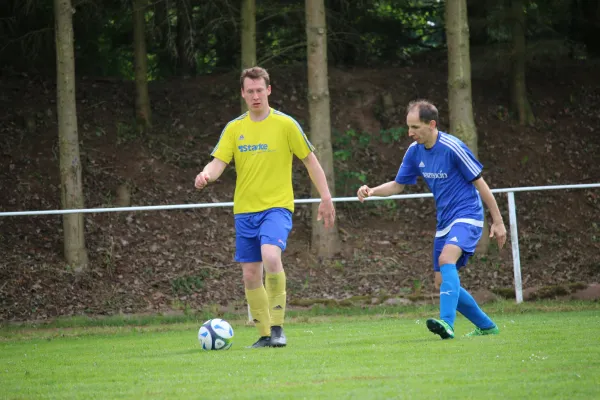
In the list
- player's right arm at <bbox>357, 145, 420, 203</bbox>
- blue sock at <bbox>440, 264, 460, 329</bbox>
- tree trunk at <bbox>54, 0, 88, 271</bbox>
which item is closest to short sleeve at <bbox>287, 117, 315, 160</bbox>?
player's right arm at <bbox>357, 145, 420, 203</bbox>

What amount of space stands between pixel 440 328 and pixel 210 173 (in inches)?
88.6

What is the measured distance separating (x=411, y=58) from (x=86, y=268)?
1065cm

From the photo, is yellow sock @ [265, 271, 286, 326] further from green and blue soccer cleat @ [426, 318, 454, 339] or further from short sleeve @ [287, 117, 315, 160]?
green and blue soccer cleat @ [426, 318, 454, 339]

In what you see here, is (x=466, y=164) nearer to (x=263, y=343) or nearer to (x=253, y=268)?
(x=253, y=268)

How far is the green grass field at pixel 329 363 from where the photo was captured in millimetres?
4883

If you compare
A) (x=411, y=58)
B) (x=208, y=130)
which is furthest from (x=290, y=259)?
(x=411, y=58)

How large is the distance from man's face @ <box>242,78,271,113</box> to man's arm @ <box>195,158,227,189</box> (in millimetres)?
542

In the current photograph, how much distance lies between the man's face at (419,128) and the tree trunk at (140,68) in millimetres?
9620

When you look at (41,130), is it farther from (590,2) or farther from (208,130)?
(590,2)

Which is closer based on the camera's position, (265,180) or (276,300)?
(265,180)

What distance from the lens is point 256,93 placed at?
7.19 metres

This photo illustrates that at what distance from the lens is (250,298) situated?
297 inches

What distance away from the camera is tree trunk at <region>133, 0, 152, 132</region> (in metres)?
16.6

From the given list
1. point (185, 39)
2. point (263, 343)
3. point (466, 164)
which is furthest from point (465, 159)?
point (185, 39)
